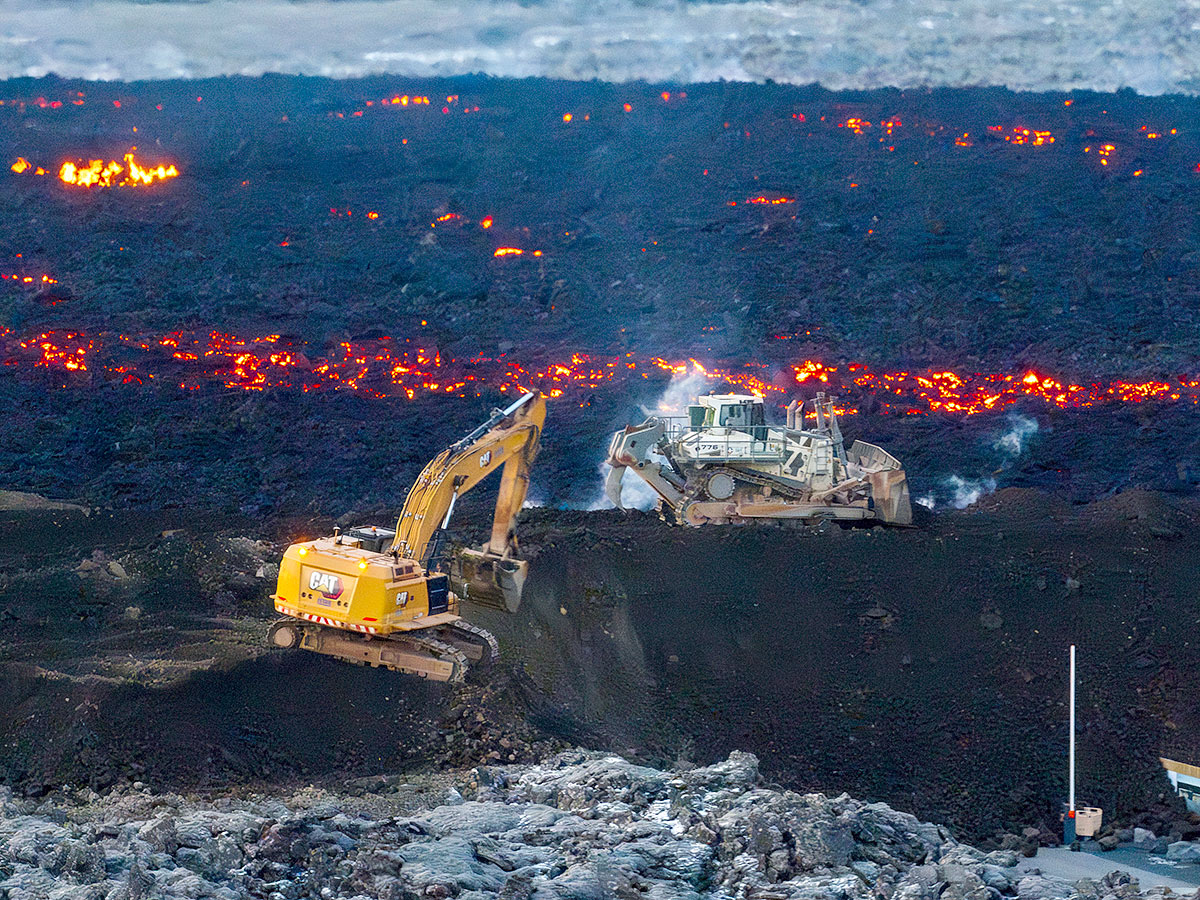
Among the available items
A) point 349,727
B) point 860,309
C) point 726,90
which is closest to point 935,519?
point 349,727

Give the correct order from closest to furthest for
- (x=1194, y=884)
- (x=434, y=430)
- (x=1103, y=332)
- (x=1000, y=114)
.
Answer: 1. (x=1194, y=884)
2. (x=434, y=430)
3. (x=1103, y=332)
4. (x=1000, y=114)

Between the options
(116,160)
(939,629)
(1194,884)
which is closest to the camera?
(1194,884)

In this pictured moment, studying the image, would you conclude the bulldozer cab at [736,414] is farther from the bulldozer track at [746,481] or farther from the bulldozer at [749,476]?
the bulldozer track at [746,481]

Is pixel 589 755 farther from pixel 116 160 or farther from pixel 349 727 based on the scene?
pixel 116 160

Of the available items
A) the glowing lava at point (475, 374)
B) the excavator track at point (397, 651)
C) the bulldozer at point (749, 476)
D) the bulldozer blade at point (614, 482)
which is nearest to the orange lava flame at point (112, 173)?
the glowing lava at point (475, 374)

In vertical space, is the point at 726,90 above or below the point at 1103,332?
above

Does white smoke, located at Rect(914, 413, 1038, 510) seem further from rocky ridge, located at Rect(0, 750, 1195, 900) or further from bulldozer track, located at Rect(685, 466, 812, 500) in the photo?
rocky ridge, located at Rect(0, 750, 1195, 900)

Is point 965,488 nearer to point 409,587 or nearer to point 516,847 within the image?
point 409,587
